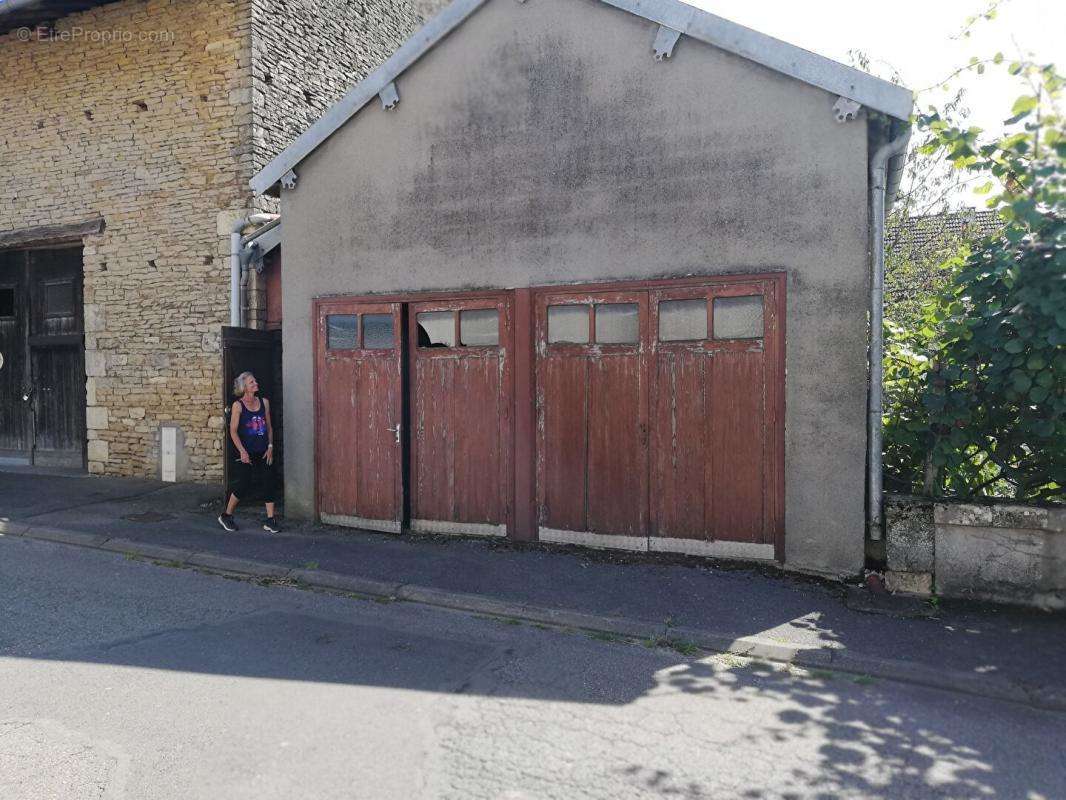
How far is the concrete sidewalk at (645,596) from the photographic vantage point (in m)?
4.69

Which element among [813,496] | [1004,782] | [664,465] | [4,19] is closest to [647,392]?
[664,465]

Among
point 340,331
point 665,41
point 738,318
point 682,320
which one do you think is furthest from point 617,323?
point 340,331

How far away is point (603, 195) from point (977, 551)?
4.28 metres

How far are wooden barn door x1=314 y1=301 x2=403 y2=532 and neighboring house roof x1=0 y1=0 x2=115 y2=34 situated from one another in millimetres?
6934

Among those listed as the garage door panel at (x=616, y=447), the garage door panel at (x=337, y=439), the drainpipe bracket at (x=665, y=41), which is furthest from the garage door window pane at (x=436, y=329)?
the drainpipe bracket at (x=665, y=41)

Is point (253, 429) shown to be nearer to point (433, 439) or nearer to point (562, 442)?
point (433, 439)

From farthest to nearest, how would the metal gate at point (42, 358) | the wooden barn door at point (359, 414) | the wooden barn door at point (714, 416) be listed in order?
the metal gate at point (42, 358) → the wooden barn door at point (359, 414) → the wooden barn door at point (714, 416)

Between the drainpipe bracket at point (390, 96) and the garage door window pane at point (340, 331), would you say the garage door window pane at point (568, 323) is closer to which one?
the garage door window pane at point (340, 331)

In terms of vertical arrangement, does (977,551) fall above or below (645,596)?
above

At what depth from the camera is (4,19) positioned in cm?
1110

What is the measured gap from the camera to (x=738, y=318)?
6484mm

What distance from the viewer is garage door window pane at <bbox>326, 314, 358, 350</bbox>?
321 inches

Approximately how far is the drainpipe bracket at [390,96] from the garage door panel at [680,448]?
3903mm

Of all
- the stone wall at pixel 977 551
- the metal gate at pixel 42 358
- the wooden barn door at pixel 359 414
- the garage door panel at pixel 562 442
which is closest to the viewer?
Answer: the stone wall at pixel 977 551
